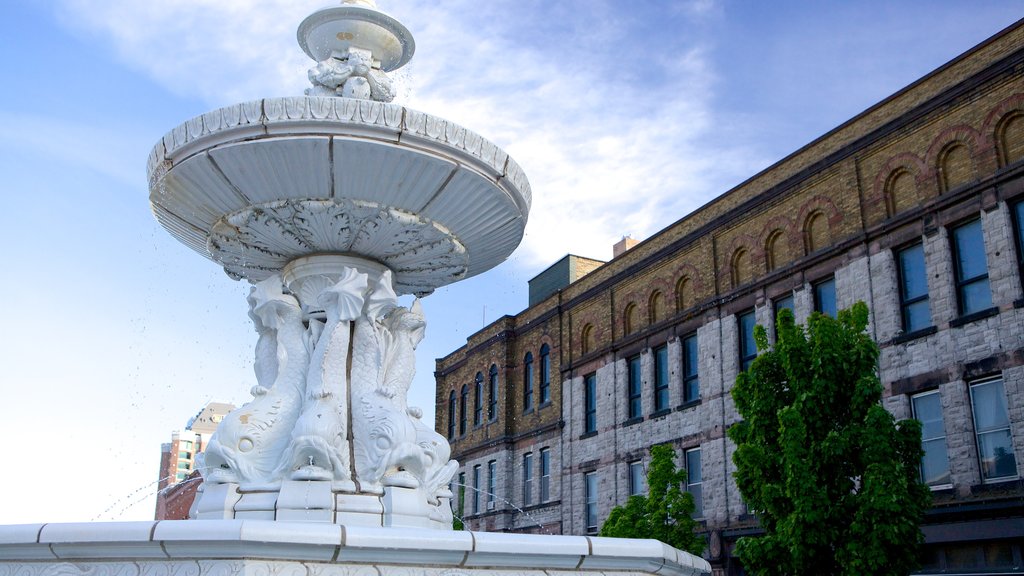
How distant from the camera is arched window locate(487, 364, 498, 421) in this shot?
3378cm

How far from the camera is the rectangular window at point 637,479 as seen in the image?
987 inches

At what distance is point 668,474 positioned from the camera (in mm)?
19562

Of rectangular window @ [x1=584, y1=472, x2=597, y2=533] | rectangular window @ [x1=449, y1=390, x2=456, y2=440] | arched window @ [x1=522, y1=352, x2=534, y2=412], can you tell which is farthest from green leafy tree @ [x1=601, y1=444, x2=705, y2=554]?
rectangular window @ [x1=449, y1=390, x2=456, y2=440]

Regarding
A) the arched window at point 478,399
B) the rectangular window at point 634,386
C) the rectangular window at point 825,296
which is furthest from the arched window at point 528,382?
the rectangular window at point 825,296

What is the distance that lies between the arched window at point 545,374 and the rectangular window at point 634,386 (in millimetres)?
4416

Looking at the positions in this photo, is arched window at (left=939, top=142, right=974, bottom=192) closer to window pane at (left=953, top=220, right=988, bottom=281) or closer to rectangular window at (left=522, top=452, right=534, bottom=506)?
window pane at (left=953, top=220, right=988, bottom=281)

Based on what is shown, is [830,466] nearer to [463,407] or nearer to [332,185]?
[332,185]

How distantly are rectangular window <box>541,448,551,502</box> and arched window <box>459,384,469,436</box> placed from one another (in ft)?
21.7

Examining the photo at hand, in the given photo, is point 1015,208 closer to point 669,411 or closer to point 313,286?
point 669,411

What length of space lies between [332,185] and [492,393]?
91.4 feet

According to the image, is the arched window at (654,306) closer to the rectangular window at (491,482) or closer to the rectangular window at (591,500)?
the rectangular window at (591,500)

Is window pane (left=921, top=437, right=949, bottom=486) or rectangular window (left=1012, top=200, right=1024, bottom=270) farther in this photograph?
window pane (left=921, top=437, right=949, bottom=486)

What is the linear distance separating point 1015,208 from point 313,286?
13526mm

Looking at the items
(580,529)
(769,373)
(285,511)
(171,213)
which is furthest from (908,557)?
(580,529)
